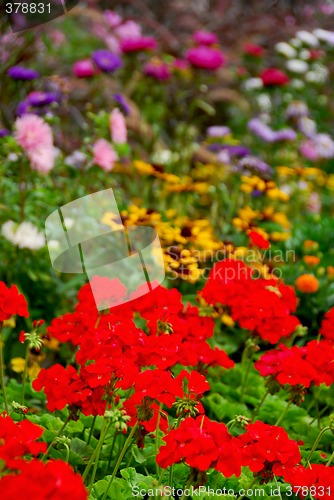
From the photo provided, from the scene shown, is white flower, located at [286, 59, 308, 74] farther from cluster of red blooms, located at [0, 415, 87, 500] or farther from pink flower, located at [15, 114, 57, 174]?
cluster of red blooms, located at [0, 415, 87, 500]

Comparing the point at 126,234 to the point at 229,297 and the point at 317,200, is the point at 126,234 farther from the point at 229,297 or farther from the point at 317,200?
the point at 317,200

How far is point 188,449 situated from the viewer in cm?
95

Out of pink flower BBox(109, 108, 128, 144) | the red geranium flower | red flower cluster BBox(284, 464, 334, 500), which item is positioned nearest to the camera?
the red geranium flower

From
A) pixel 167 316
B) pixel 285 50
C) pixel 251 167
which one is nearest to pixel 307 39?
pixel 285 50

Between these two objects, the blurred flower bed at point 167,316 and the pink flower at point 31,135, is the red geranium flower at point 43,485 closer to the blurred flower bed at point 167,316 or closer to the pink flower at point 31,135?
the blurred flower bed at point 167,316

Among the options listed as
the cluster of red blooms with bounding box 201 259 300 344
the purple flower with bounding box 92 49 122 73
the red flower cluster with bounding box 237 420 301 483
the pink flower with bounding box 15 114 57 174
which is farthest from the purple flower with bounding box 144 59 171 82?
the red flower cluster with bounding box 237 420 301 483

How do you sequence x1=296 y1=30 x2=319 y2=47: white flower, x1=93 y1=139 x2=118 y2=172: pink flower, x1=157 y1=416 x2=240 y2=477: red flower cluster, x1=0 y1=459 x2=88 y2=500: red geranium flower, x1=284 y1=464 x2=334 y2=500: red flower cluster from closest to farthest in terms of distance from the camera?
1. x1=0 y1=459 x2=88 y2=500: red geranium flower
2. x1=157 y1=416 x2=240 y2=477: red flower cluster
3. x1=284 y1=464 x2=334 y2=500: red flower cluster
4. x1=93 y1=139 x2=118 y2=172: pink flower
5. x1=296 y1=30 x2=319 y2=47: white flower

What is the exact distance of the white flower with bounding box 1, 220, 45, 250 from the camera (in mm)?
2113

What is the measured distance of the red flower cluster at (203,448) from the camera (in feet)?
3.14

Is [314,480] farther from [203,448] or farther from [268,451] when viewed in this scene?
[203,448]

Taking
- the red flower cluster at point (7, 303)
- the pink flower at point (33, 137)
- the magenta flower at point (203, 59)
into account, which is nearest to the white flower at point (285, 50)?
the magenta flower at point (203, 59)

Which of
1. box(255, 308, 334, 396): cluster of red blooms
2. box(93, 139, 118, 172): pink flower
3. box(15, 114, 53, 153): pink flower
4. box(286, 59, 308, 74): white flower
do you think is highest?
box(15, 114, 53, 153): pink flower

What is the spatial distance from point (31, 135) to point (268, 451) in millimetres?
1332

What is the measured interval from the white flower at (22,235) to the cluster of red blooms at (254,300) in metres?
0.68
